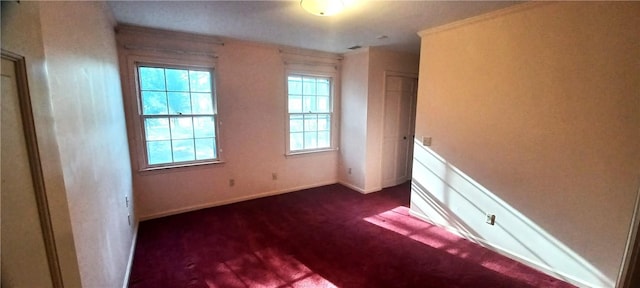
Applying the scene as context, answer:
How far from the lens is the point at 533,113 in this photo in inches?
88.4

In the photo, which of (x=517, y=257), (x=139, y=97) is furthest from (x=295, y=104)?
(x=517, y=257)

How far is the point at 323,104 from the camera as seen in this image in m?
4.46

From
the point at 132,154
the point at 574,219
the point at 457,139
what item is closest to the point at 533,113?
the point at 457,139

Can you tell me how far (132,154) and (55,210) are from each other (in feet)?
9.05

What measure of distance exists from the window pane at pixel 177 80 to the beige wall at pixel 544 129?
291 centimetres

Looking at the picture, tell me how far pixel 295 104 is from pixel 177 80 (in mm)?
1654

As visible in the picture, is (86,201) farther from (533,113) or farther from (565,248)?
(565,248)

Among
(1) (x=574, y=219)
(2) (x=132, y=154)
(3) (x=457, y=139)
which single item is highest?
(3) (x=457, y=139)

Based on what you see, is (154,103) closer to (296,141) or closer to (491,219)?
(296,141)

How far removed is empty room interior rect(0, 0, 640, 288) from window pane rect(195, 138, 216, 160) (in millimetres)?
38

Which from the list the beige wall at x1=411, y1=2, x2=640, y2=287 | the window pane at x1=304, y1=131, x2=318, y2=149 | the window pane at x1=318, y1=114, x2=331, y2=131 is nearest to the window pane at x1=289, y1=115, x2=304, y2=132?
the window pane at x1=304, y1=131, x2=318, y2=149

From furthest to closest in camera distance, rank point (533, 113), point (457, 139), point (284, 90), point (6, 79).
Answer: point (284, 90) → point (457, 139) → point (533, 113) → point (6, 79)

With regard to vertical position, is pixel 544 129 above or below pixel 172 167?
above

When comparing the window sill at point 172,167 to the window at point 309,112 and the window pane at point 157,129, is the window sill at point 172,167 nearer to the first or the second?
the window pane at point 157,129
